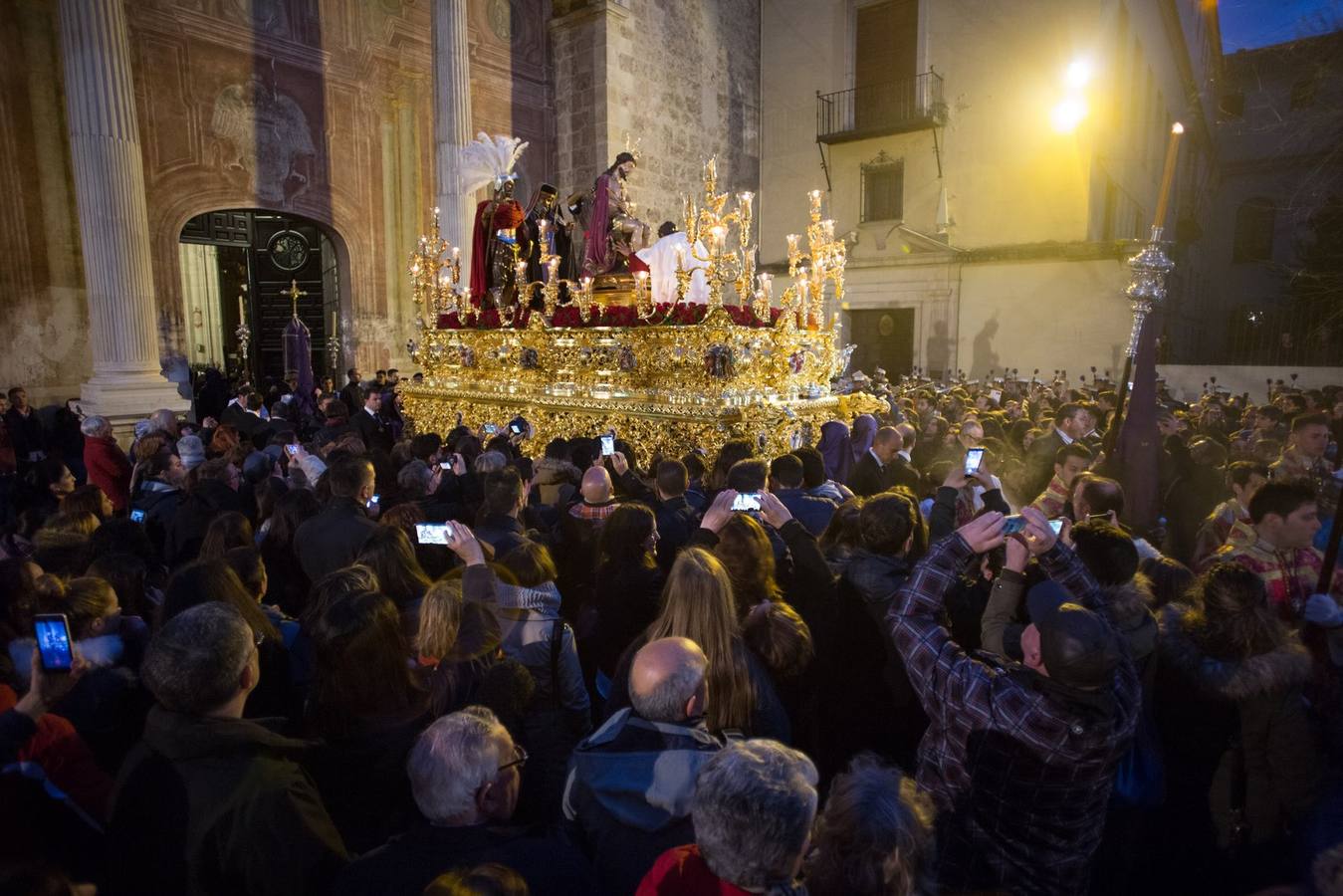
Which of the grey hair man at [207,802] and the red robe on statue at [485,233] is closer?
the grey hair man at [207,802]

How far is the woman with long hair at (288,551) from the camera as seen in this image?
438 cm

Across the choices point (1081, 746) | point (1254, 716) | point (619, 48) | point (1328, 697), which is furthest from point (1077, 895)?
point (619, 48)

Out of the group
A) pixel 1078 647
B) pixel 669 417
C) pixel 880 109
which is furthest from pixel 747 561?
pixel 880 109

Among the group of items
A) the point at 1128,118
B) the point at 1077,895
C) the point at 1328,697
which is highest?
the point at 1128,118

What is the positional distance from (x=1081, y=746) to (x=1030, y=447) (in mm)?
4622

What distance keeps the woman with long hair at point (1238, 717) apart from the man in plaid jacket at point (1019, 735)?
671mm

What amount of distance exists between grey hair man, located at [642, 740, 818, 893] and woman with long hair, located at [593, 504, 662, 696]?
6.28ft

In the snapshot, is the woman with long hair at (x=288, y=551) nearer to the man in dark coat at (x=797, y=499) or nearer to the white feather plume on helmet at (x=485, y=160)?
the man in dark coat at (x=797, y=499)

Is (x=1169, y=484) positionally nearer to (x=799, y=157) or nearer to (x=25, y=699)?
(x=25, y=699)

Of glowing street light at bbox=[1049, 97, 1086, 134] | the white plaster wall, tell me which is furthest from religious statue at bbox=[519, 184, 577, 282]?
glowing street light at bbox=[1049, 97, 1086, 134]

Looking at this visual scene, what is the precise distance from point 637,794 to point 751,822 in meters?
0.51

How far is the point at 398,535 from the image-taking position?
136 inches

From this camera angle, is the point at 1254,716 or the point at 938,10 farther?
the point at 938,10

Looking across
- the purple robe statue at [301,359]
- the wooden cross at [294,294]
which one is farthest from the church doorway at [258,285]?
the purple robe statue at [301,359]
